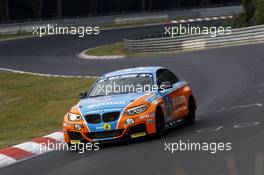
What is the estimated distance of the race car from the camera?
12.8m

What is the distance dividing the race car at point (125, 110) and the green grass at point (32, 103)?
232 cm

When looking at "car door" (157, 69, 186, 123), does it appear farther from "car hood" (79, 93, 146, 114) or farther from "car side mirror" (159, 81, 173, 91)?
"car hood" (79, 93, 146, 114)

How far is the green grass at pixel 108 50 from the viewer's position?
138 feet

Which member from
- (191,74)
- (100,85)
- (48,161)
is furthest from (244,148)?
(191,74)

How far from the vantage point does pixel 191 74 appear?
A: 2692cm

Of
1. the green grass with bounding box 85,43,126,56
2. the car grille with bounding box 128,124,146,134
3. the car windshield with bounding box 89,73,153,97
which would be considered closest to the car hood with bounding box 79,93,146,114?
the car windshield with bounding box 89,73,153,97

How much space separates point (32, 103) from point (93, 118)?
36.2 feet

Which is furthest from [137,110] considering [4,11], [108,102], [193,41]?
[4,11]

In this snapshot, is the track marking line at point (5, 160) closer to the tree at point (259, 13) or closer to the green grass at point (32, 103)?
the green grass at point (32, 103)

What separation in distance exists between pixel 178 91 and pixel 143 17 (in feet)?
168

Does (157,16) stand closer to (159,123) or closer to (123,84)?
(123,84)

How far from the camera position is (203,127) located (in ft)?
46.5

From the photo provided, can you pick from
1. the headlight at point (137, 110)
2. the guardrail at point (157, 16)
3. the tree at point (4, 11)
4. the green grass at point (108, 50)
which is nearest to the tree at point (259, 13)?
the green grass at point (108, 50)

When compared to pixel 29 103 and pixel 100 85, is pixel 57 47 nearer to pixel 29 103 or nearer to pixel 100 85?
pixel 29 103
